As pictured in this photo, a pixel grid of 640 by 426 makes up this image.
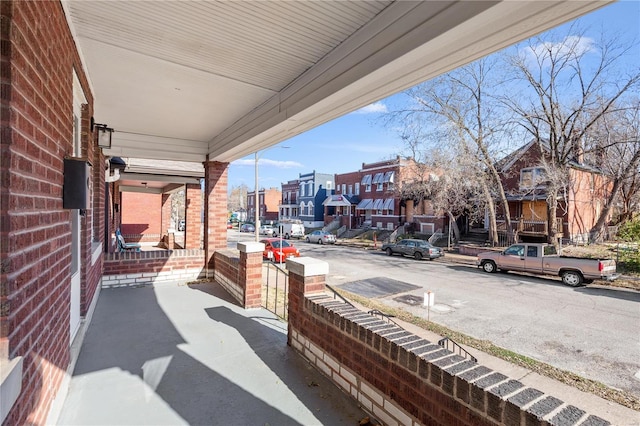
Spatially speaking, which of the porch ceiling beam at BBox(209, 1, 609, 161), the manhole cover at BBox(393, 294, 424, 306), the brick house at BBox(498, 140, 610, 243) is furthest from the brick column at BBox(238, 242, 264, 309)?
the brick house at BBox(498, 140, 610, 243)

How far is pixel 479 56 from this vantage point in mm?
2596

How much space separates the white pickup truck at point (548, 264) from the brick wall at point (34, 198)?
15.8 m

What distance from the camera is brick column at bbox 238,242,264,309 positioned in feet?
18.7

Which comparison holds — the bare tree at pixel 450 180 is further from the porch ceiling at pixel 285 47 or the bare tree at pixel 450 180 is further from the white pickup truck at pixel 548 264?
the porch ceiling at pixel 285 47

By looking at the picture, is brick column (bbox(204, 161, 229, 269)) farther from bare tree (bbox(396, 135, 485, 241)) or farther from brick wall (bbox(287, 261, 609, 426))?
bare tree (bbox(396, 135, 485, 241))

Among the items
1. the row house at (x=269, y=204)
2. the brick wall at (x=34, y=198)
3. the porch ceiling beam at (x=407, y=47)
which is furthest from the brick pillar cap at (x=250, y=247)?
the row house at (x=269, y=204)

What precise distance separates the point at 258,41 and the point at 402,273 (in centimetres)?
1368

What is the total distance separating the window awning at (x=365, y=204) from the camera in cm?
3641

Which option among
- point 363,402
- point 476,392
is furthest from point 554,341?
point 476,392

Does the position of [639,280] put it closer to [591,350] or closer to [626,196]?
[591,350]

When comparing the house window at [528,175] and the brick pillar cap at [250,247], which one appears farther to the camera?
the house window at [528,175]

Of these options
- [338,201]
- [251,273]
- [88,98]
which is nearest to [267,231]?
[338,201]

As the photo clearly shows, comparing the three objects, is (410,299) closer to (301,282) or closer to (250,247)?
(250,247)

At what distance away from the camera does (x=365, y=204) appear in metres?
37.1
